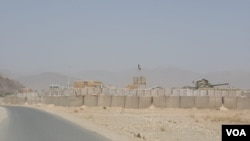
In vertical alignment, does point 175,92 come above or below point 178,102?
above

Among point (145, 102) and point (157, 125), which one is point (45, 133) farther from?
point (145, 102)

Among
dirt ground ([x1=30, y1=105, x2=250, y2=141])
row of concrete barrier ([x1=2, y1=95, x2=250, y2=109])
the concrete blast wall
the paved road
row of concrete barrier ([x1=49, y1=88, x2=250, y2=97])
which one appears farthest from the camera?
row of concrete barrier ([x1=49, y1=88, x2=250, y2=97])

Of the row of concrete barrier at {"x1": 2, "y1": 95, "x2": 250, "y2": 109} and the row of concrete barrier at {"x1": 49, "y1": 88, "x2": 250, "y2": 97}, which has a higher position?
the row of concrete barrier at {"x1": 49, "y1": 88, "x2": 250, "y2": 97}

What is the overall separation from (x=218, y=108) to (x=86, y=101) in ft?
66.5

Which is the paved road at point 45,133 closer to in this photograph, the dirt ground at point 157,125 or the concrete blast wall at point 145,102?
the dirt ground at point 157,125

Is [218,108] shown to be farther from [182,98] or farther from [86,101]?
[86,101]

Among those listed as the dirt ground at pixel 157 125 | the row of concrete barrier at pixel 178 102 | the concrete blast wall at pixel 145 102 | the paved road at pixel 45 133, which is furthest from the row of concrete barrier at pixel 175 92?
the paved road at pixel 45 133

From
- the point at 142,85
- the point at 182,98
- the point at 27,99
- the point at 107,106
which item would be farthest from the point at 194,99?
the point at 27,99

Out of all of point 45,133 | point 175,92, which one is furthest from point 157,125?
point 175,92

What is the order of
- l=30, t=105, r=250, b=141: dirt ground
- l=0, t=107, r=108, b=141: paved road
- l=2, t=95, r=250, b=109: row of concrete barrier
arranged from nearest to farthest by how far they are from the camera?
1. l=0, t=107, r=108, b=141: paved road
2. l=30, t=105, r=250, b=141: dirt ground
3. l=2, t=95, r=250, b=109: row of concrete barrier

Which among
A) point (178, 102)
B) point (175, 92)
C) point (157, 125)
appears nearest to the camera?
point (157, 125)

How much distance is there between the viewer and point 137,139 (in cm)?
2348

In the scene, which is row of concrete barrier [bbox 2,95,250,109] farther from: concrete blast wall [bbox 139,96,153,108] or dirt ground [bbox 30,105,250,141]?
dirt ground [bbox 30,105,250,141]

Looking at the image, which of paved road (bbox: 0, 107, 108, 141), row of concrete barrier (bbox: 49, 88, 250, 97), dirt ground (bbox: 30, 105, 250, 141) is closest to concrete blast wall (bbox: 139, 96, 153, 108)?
dirt ground (bbox: 30, 105, 250, 141)
